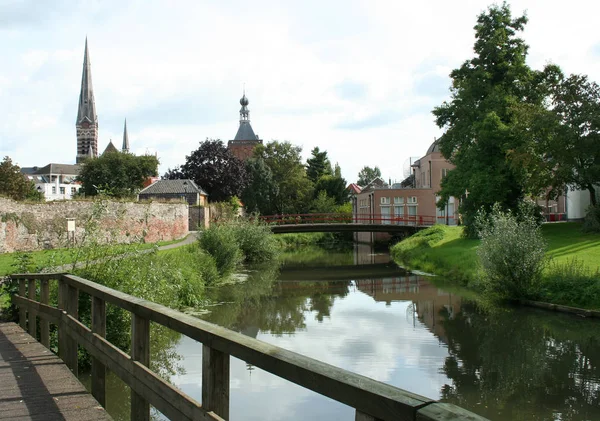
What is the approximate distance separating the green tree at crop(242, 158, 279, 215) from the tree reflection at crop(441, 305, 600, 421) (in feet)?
158

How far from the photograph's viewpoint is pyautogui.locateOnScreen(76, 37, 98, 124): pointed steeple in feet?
354

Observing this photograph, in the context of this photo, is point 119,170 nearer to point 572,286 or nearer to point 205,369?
point 572,286

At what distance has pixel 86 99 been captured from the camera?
11188cm

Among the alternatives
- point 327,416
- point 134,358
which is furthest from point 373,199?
point 134,358

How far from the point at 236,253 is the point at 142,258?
47.4ft

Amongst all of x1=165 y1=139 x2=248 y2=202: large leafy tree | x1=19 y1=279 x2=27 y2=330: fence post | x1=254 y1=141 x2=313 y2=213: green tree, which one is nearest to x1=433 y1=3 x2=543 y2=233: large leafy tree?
x1=19 y1=279 x2=27 y2=330: fence post

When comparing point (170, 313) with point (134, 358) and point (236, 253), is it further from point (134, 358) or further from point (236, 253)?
point (236, 253)

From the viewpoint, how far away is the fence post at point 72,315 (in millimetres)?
5898

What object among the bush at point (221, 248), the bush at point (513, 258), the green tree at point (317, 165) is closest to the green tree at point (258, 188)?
the green tree at point (317, 165)

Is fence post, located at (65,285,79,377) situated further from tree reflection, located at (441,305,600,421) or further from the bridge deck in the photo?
tree reflection, located at (441,305,600,421)

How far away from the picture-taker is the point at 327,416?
7891 mm

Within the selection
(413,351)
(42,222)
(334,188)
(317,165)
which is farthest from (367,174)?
(413,351)

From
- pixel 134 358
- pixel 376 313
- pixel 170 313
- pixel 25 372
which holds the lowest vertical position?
pixel 376 313

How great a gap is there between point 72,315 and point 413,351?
7630 millimetres
